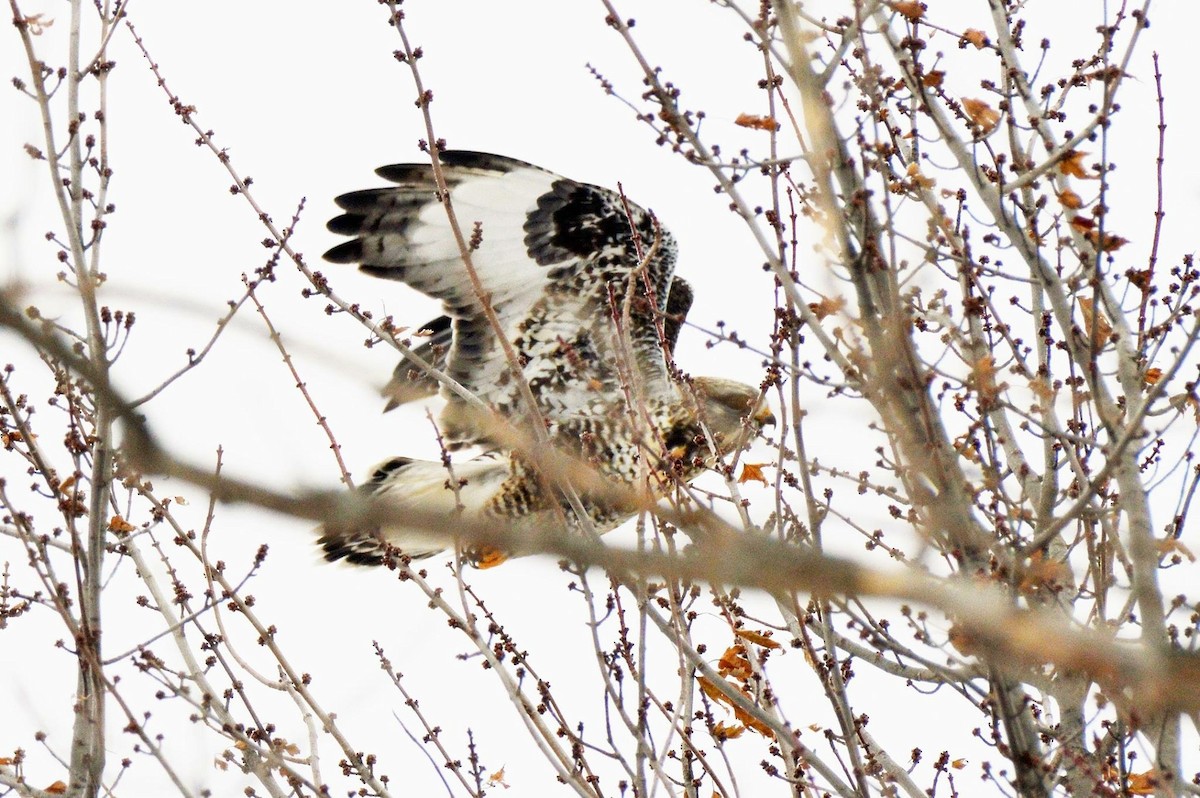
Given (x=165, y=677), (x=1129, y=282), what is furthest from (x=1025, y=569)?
(x=165, y=677)

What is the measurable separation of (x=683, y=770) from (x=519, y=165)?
13.1 feet

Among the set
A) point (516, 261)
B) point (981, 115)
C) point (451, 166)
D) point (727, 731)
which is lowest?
point (727, 731)

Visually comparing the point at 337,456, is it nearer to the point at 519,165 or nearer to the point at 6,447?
the point at 6,447

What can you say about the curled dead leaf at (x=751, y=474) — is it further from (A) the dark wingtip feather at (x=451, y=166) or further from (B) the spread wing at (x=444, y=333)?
(A) the dark wingtip feather at (x=451, y=166)

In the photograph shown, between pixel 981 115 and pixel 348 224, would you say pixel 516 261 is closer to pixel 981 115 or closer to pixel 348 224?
pixel 348 224

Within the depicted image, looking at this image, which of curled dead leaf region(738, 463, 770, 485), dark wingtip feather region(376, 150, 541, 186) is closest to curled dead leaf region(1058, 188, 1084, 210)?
curled dead leaf region(738, 463, 770, 485)

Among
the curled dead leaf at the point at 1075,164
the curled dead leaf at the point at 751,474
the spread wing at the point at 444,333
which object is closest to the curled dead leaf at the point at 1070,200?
the curled dead leaf at the point at 1075,164

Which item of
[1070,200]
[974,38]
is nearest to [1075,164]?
[1070,200]

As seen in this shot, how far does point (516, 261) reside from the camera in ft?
24.9

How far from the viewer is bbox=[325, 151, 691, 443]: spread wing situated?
24.4ft

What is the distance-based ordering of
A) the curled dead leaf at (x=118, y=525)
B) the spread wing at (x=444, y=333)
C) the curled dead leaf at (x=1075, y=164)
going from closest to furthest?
the curled dead leaf at (x=1075, y=164) → the curled dead leaf at (x=118, y=525) → the spread wing at (x=444, y=333)

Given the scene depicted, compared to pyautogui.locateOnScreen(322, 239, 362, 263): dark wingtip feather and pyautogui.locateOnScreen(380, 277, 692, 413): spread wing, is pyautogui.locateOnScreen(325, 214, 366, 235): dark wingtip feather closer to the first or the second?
pyautogui.locateOnScreen(322, 239, 362, 263): dark wingtip feather

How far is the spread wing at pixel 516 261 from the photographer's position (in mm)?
7441

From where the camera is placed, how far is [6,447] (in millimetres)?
5379
